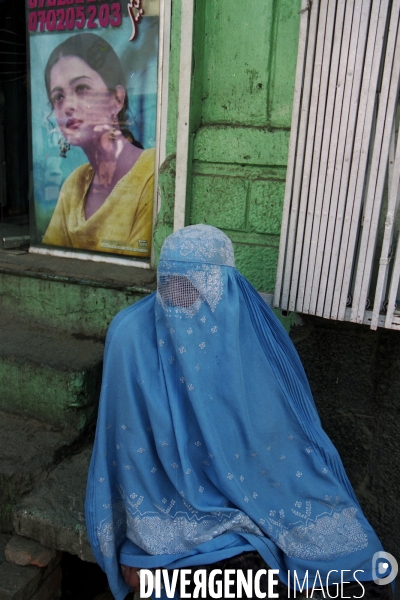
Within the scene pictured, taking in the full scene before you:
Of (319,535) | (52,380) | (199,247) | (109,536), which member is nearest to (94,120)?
(52,380)

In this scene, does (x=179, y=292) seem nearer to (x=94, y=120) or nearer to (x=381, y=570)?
(x=381, y=570)

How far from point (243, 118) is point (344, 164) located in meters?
0.70

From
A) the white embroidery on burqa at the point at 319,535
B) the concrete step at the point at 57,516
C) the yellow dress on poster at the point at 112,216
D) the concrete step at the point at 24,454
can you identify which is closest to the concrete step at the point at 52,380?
the concrete step at the point at 24,454

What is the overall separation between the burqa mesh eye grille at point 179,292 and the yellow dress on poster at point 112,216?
154 cm

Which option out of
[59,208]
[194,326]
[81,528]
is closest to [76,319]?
[59,208]

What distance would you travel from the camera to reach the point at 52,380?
2809 millimetres

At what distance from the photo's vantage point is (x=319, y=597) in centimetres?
179

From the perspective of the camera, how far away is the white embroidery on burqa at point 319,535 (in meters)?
1.79

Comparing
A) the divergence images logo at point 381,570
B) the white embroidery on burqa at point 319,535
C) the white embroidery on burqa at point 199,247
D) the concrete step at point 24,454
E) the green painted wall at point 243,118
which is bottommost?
the concrete step at point 24,454

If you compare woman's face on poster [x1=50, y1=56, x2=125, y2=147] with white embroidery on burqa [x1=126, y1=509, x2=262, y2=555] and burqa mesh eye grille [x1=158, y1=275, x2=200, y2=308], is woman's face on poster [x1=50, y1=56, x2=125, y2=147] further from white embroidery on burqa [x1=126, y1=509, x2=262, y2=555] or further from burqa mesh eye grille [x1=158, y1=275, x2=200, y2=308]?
white embroidery on burqa [x1=126, y1=509, x2=262, y2=555]

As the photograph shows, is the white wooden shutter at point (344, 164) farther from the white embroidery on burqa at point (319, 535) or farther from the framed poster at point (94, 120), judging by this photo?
the framed poster at point (94, 120)

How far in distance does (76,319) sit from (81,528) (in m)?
1.32

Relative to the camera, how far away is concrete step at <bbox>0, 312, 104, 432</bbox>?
9.14ft

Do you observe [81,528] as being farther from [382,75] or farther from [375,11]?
[375,11]
